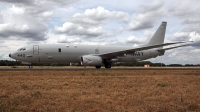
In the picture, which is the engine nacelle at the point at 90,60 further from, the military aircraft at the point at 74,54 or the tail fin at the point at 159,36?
the tail fin at the point at 159,36

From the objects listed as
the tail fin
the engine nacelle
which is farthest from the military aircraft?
the tail fin

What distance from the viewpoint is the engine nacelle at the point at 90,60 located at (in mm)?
28156

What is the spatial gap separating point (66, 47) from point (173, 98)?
906 inches

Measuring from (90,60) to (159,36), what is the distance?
13.6 meters

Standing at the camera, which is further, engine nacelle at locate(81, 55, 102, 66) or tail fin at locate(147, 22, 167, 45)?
tail fin at locate(147, 22, 167, 45)

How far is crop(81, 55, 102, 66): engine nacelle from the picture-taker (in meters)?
28.2

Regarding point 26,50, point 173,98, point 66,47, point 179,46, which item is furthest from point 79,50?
point 173,98

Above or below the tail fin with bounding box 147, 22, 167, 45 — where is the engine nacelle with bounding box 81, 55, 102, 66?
below

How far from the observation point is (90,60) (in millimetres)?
28344

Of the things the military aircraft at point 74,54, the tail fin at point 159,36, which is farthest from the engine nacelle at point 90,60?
the tail fin at point 159,36

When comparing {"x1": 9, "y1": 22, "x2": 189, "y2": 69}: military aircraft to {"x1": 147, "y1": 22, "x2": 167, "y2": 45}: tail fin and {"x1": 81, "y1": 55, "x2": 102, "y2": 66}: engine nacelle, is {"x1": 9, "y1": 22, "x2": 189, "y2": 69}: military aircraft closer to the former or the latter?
{"x1": 81, "y1": 55, "x2": 102, "y2": 66}: engine nacelle

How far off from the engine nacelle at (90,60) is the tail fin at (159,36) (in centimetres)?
1078

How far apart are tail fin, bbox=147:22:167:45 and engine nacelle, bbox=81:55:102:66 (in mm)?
10779

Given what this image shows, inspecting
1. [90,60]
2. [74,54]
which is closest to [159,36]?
[90,60]
